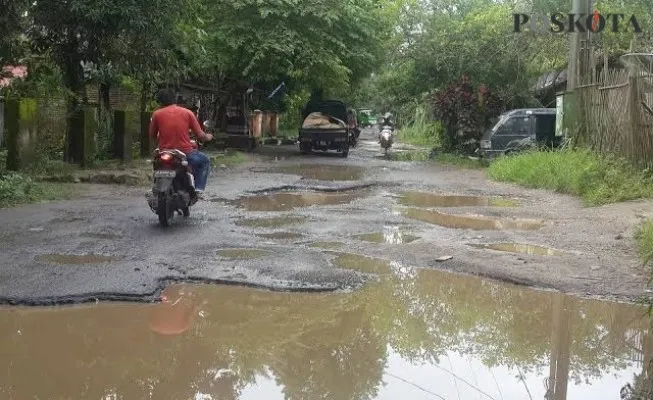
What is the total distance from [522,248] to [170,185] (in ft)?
13.8

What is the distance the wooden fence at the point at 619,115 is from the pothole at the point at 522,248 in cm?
508

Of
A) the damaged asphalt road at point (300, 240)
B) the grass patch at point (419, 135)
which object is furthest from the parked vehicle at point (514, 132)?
the grass patch at point (419, 135)

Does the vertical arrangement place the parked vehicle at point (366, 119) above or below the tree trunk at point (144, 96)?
above

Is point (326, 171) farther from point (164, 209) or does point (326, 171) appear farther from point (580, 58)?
point (164, 209)

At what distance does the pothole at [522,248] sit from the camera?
745 centimetres

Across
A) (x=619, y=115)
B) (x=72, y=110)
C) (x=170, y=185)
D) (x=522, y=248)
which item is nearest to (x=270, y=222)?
(x=170, y=185)

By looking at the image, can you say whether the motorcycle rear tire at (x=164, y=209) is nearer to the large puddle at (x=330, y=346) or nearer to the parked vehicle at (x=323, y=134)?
the large puddle at (x=330, y=346)

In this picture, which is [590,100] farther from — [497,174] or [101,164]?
[101,164]

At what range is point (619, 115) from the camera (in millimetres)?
12586

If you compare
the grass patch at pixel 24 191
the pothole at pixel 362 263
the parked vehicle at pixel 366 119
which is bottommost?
the pothole at pixel 362 263

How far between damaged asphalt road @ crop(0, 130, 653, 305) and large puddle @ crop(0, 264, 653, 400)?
363 millimetres

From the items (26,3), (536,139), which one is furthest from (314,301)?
(536,139)

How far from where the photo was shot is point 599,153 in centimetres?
1352

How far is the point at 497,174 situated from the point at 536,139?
3.92 m
